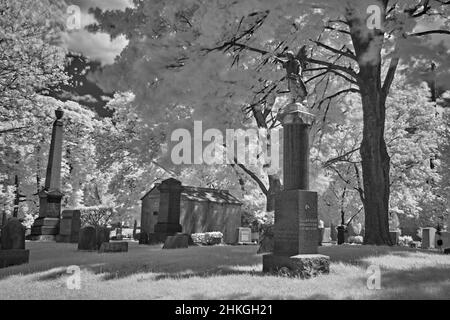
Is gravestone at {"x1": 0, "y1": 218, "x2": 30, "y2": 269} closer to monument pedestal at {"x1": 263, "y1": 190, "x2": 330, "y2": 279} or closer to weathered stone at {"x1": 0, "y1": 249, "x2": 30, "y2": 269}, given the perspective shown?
weathered stone at {"x1": 0, "y1": 249, "x2": 30, "y2": 269}

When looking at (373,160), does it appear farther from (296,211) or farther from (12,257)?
(12,257)

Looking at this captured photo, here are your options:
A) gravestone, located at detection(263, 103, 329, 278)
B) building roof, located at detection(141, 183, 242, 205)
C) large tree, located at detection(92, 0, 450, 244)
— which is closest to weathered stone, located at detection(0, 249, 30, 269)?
large tree, located at detection(92, 0, 450, 244)

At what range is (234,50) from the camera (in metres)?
11.1

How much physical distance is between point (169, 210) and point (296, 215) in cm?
1212

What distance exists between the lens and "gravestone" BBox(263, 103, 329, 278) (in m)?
7.91

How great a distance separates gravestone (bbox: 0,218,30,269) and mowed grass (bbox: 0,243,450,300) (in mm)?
949

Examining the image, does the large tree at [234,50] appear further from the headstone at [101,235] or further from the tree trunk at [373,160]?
the headstone at [101,235]

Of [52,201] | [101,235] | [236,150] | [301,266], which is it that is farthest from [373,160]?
[52,201]

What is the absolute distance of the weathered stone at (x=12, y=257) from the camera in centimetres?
1005

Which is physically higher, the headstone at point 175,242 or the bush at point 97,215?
the bush at point 97,215

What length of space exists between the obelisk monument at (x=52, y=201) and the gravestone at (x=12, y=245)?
35.1 feet

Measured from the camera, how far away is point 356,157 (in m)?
27.0

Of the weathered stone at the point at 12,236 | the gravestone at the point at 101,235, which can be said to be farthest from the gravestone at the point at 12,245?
the gravestone at the point at 101,235
